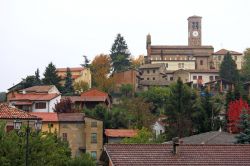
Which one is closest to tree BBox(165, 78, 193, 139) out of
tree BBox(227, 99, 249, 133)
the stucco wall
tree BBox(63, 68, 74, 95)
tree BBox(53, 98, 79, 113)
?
tree BBox(227, 99, 249, 133)

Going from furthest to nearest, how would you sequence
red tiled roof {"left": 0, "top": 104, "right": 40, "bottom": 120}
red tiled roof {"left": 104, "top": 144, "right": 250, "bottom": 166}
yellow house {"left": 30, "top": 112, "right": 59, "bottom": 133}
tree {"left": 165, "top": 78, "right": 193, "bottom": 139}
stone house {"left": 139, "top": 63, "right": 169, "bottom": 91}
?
stone house {"left": 139, "top": 63, "right": 169, "bottom": 91}, tree {"left": 165, "top": 78, "right": 193, "bottom": 139}, yellow house {"left": 30, "top": 112, "right": 59, "bottom": 133}, red tiled roof {"left": 0, "top": 104, "right": 40, "bottom": 120}, red tiled roof {"left": 104, "top": 144, "right": 250, "bottom": 166}

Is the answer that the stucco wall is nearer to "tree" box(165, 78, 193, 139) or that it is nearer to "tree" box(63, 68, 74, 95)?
"tree" box(165, 78, 193, 139)

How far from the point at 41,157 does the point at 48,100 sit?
177 feet

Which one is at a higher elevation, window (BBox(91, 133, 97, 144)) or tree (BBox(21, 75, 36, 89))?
tree (BBox(21, 75, 36, 89))

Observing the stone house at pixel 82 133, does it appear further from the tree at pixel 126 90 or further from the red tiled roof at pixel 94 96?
the tree at pixel 126 90

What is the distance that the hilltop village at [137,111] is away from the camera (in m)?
34.5

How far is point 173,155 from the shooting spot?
110 ft

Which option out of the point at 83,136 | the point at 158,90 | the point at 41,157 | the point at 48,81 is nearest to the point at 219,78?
the point at 158,90

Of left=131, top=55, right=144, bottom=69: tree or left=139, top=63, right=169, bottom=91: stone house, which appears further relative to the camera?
left=131, top=55, right=144, bottom=69: tree

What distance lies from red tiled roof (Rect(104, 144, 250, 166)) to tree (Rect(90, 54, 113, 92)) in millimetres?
89431

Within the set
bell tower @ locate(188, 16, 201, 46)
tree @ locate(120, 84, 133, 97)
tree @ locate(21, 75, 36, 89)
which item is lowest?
tree @ locate(120, 84, 133, 97)

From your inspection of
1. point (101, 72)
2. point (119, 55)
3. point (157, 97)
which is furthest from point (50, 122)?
point (119, 55)

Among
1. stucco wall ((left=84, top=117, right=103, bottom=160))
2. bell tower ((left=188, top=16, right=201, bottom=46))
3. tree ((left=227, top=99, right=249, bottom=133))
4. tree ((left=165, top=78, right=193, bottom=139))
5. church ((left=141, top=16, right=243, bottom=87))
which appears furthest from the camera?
bell tower ((left=188, top=16, right=201, bottom=46))

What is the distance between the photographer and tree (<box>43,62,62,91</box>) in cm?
11725
